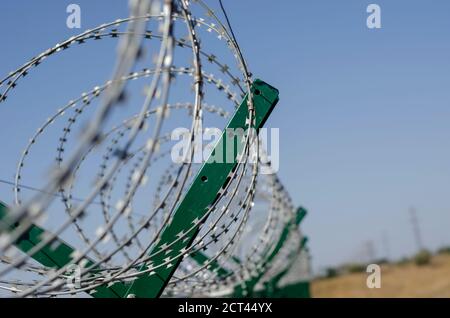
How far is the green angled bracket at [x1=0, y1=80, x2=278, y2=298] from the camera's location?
4.19 m

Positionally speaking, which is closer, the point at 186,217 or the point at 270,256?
the point at 186,217

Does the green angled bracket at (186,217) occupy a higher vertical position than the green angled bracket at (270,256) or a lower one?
higher

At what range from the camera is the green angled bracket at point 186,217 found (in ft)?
13.7

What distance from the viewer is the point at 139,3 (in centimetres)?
212

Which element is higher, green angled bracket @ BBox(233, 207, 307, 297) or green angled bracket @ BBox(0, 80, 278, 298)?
green angled bracket @ BBox(0, 80, 278, 298)

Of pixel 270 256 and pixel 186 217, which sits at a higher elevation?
pixel 186 217

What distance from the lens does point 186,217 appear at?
13.9 ft

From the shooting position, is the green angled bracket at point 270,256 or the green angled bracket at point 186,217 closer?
the green angled bracket at point 186,217

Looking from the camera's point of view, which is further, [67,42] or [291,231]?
[291,231]

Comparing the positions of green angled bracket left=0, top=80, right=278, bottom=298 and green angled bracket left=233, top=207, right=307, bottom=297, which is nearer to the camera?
green angled bracket left=0, top=80, right=278, bottom=298
